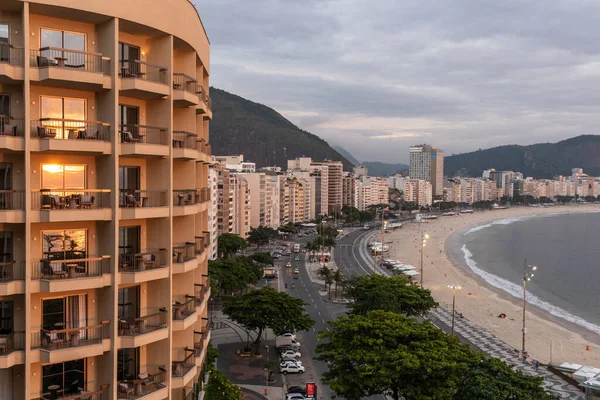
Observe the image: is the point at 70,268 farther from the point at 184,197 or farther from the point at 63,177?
the point at 184,197

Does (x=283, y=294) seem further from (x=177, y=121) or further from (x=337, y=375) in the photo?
(x=177, y=121)

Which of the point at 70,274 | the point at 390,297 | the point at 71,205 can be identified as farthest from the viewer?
the point at 390,297

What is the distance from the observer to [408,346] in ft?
93.7

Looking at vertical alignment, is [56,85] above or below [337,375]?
above

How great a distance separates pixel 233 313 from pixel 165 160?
29.2 metres

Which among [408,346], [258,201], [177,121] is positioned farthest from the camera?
[258,201]

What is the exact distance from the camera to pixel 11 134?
13484mm

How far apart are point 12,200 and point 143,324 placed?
5.00 meters

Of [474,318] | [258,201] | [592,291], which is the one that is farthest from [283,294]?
[258,201]

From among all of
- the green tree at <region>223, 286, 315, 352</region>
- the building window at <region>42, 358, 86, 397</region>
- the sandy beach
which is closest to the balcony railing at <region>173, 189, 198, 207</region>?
the building window at <region>42, 358, 86, 397</region>

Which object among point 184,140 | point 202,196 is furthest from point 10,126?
point 202,196

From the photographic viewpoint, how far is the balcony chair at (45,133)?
45.3 ft

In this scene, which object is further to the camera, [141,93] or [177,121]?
[177,121]

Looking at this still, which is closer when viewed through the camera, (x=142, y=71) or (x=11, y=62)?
(x=11, y=62)
